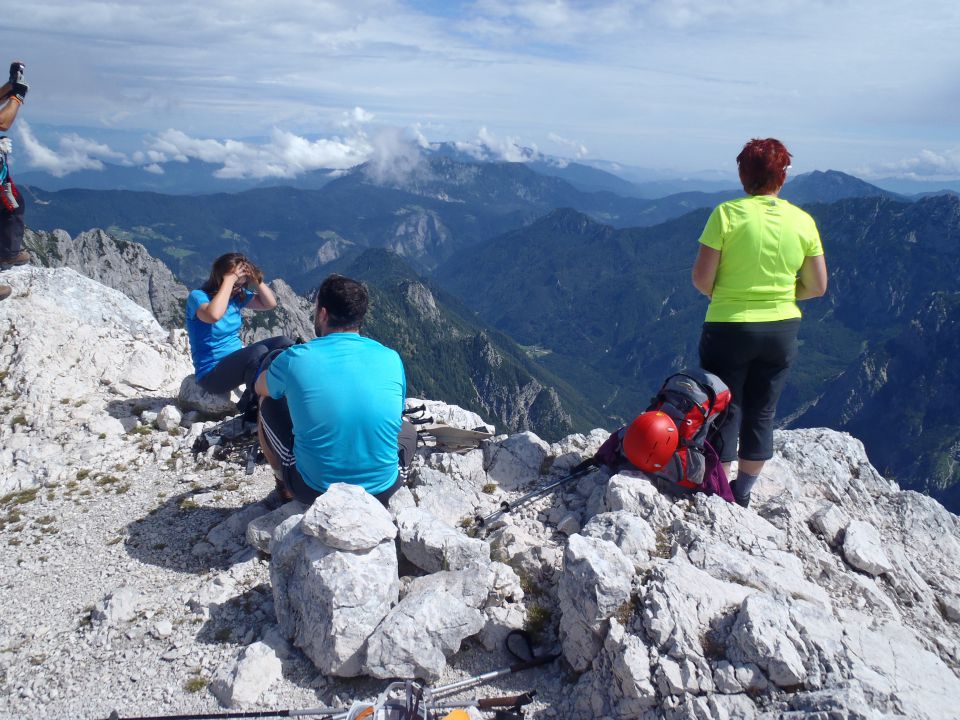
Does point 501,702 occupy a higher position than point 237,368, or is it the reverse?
point 237,368

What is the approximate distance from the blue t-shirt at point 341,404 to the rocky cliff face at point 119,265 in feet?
523

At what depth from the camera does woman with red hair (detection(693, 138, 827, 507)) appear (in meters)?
7.23

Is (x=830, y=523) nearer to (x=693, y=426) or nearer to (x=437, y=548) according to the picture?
(x=693, y=426)

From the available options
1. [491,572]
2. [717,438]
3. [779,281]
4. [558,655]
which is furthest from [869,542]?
[491,572]

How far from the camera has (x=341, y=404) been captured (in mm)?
6988

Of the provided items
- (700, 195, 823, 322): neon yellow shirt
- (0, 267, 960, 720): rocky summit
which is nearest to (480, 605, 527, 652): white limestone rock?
(0, 267, 960, 720): rocky summit

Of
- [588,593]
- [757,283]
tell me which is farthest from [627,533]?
[757,283]

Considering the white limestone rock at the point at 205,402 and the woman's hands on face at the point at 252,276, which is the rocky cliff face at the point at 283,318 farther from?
the woman's hands on face at the point at 252,276

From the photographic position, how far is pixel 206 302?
1084 cm

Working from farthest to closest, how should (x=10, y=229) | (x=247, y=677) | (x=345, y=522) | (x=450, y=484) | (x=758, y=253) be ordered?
(x=10, y=229) → (x=450, y=484) → (x=758, y=253) → (x=345, y=522) → (x=247, y=677)

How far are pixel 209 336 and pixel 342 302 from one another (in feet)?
17.5

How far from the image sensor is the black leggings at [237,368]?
37.0 feet

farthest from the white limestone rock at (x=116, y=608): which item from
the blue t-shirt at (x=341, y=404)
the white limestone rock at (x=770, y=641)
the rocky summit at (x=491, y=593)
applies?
the white limestone rock at (x=770, y=641)

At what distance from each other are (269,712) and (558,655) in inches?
115
